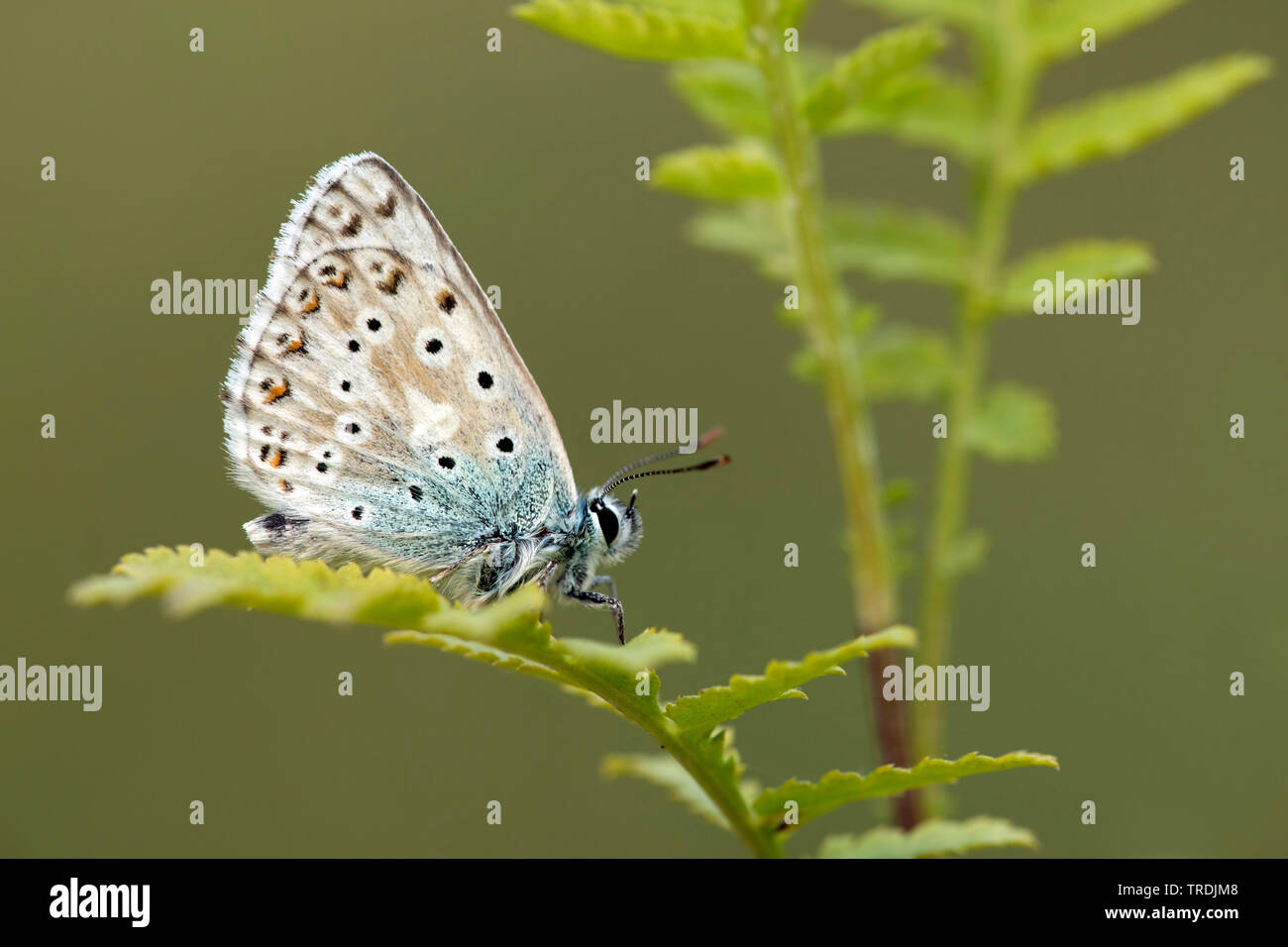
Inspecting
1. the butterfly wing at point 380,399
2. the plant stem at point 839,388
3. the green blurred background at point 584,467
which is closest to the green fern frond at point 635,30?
the plant stem at point 839,388

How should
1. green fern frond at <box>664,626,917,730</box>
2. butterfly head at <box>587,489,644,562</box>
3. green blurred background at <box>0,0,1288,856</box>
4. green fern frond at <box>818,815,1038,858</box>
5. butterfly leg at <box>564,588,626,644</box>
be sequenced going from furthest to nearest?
green blurred background at <box>0,0,1288,856</box>
butterfly head at <box>587,489,644,562</box>
butterfly leg at <box>564,588,626,644</box>
green fern frond at <box>818,815,1038,858</box>
green fern frond at <box>664,626,917,730</box>

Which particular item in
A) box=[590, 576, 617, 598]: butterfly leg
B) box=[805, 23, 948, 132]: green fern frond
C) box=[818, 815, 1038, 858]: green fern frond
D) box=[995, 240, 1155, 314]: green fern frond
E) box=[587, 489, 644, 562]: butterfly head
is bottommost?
box=[818, 815, 1038, 858]: green fern frond

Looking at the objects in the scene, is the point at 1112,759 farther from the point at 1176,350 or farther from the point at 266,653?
the point at 266,653

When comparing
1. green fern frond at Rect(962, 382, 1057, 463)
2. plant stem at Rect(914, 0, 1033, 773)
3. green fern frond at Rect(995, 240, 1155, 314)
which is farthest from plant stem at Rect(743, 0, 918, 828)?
green fern frond at Rect(995, 240, 1155, 314)

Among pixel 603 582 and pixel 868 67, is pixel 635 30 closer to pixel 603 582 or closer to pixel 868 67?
pixel 868 67

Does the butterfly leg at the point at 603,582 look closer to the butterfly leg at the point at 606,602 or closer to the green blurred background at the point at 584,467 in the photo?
the butterfly leg at the point at 606,602

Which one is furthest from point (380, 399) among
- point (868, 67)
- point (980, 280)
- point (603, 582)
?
point (980, 280)

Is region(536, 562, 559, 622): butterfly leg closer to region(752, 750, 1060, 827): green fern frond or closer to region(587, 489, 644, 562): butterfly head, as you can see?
region(587, 489, 644, 562): butterfly head
